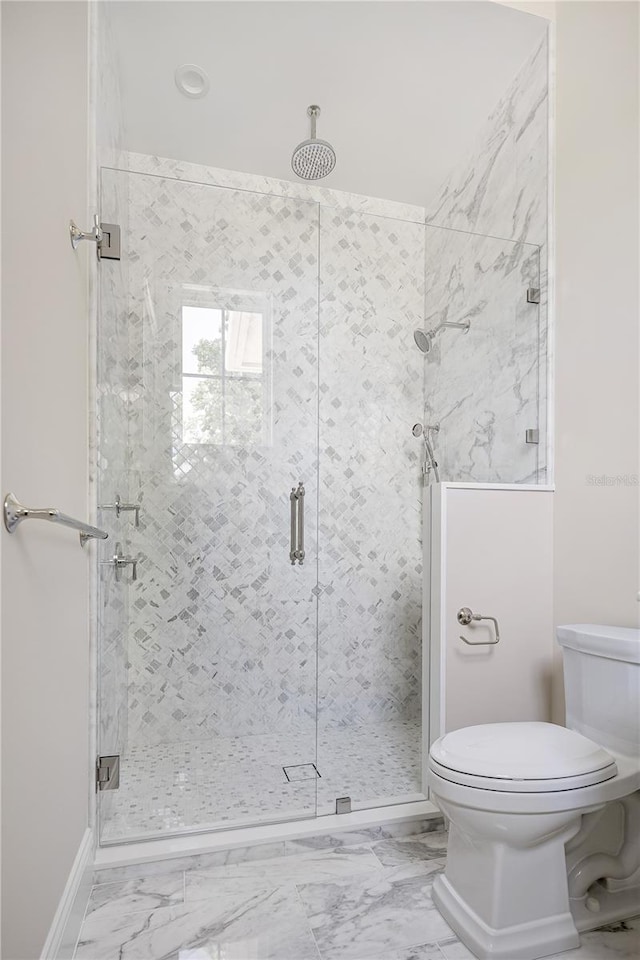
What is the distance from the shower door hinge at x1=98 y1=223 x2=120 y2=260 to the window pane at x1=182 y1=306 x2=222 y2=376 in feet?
1.34

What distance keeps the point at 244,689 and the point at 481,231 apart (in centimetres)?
217

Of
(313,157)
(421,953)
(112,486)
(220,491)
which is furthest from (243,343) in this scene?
(421,953)

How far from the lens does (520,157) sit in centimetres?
235

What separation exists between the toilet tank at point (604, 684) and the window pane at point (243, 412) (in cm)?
125

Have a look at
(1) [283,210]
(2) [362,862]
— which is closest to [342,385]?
(1) [283,210]

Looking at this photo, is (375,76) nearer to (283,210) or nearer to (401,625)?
(283,210)

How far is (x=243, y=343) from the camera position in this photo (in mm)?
2174

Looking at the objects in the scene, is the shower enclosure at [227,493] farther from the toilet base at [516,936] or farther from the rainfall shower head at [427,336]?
the toilet base at [516,936]

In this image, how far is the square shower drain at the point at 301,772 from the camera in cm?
217

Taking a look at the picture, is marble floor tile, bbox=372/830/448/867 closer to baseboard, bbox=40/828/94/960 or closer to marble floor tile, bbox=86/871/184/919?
marble floor tile, bbox=86/871/184/919

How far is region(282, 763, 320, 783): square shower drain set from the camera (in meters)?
2.17

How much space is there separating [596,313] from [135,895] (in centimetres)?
228

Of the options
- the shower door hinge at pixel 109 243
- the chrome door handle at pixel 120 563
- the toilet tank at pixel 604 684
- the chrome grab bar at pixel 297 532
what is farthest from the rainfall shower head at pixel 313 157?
the toilet tank at pixel 604 684

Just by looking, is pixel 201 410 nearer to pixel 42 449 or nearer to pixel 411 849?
pixel 42 449
